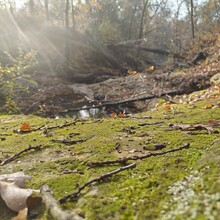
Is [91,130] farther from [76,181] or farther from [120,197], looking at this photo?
[120,197]

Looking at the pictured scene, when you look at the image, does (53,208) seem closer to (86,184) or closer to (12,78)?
(86,184)

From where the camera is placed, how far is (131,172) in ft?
5.12

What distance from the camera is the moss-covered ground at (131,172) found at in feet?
3.63

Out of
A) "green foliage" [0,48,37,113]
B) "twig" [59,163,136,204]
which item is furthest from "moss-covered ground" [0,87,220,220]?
"green foliage" [0,48,37,113]

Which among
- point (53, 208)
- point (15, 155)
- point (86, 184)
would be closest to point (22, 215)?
point (53, 208)

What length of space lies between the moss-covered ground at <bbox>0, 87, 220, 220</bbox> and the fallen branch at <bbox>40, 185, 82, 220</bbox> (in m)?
0.05

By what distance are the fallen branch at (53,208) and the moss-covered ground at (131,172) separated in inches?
1.9

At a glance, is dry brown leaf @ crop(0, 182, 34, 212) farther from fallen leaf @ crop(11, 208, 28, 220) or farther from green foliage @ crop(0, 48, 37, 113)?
green foliage @ crop(0, 48, 37, 113)

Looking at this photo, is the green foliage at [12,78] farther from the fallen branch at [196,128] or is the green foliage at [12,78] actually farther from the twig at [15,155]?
the fallen branch at [196,128]

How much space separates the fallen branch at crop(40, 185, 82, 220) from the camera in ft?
3.62

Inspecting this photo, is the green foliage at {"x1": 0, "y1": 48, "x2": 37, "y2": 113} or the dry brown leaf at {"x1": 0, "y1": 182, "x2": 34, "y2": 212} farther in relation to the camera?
the green foliage at {"x1": 0, "y1": 48, "x2": 37, "y2": 113}

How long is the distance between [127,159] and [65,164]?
459 mm

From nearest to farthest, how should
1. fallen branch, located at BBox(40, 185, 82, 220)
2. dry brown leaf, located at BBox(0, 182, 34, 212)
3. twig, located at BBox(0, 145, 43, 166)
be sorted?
fallen branch, located at BBox(40, 185, 82, 220) → dry brown leaf, located at BBox(0, 182, 34, 212) → twig, located at BBox(0, 145, 43, 166)

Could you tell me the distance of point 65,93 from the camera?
35.8 ft
